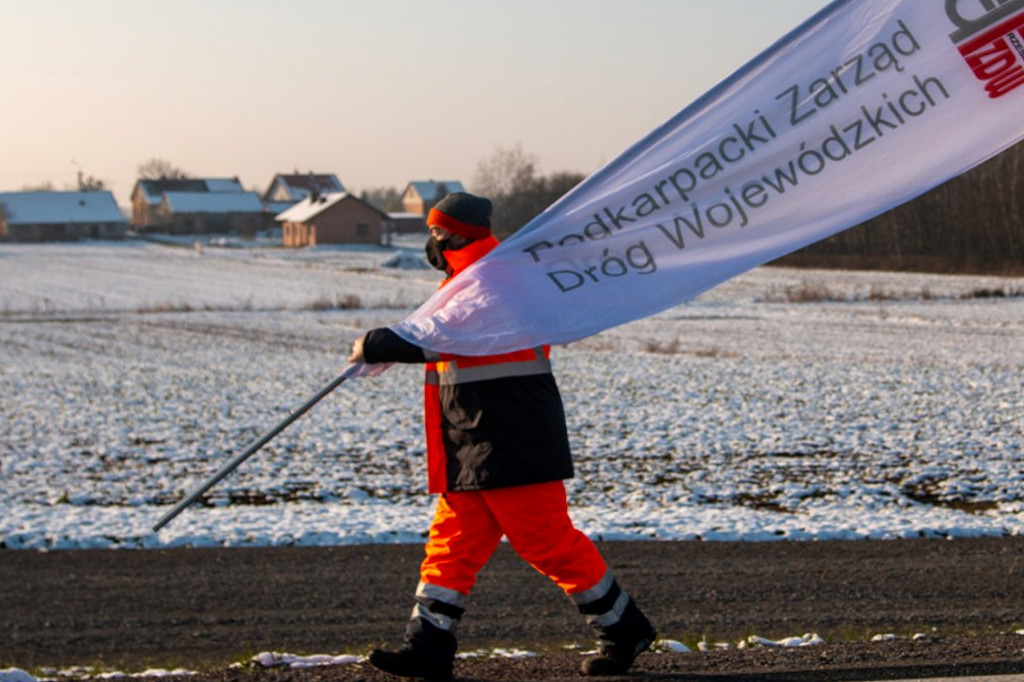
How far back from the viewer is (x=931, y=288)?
46.5 m

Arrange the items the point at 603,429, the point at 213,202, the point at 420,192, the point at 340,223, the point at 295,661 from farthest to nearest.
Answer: the point at 420,192, the point at 213,202, the point at 340,223, the point at 603,429, the point at 295,661

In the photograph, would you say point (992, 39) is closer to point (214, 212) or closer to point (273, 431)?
point (273, 431)

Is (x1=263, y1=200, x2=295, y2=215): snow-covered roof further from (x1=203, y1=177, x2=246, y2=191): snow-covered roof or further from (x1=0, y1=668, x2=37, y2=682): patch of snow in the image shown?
(x1=0, y1=668, x2=37, y2=682): patch of snow

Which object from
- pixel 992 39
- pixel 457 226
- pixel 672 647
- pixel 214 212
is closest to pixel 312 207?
pixel 214 212

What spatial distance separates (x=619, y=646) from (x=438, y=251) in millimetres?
1745

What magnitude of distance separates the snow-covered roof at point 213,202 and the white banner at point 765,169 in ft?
431

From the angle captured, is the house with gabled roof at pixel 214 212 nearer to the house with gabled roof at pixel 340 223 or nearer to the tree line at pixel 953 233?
the house with gabled roof at pixel 340 223

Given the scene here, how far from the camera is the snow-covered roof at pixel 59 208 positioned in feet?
398

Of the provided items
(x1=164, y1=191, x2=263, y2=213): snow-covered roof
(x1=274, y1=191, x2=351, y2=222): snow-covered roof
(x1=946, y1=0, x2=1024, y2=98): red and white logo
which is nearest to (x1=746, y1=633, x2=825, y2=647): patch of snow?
(x1=946, y1=0, x2=1024, y2=98): red and white logo

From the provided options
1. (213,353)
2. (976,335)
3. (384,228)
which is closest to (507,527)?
(213,353)

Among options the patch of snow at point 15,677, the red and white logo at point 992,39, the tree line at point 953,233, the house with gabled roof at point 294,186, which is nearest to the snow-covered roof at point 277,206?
the house with gabled roof at point 294,186

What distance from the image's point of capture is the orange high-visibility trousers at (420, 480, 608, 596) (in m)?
5.05

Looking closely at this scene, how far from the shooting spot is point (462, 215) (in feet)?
17.5

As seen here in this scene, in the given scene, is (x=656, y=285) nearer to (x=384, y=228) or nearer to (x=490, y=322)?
(x=490, y=322)
